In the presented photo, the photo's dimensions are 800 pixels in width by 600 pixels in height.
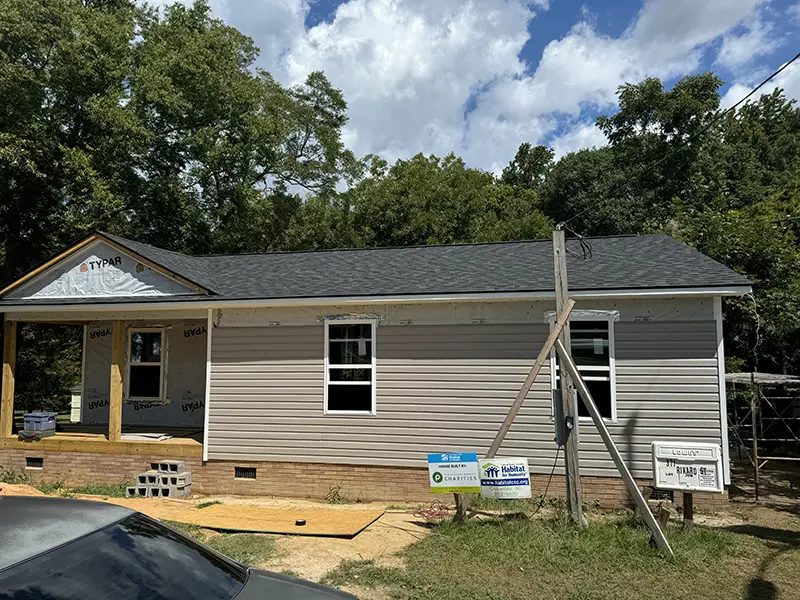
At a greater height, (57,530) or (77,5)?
(77,5)

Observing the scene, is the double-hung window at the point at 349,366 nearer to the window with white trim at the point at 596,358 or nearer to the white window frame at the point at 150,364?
→ the window with white trim at the point at 596,358

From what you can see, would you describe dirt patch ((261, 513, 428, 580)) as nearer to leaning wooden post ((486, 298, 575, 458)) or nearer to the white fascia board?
leaning wooden post ((486, 298, 575, 458))

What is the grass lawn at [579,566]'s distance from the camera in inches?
225

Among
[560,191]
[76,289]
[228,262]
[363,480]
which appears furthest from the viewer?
[560,191]

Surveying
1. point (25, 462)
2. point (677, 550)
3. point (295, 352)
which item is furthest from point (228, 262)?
point (677, 550)

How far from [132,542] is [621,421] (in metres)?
8.00

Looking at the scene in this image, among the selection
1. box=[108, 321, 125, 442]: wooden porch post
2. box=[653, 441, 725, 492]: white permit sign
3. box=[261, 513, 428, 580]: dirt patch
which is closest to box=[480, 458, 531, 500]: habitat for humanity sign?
box=[261, 513, 428, 580]: dirt patch

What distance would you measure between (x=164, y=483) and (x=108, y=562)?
879cm

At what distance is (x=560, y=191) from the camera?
39.8 metres

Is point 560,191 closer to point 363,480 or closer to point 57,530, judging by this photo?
point 363,480

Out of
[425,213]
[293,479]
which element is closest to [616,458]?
[293,479]

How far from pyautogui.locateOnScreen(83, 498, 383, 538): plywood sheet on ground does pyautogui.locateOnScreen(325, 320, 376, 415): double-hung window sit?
1.79 m

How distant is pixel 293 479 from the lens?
10.3 m

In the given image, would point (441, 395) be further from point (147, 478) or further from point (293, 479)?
point (147, 478)
